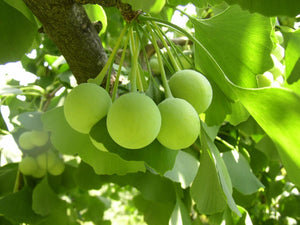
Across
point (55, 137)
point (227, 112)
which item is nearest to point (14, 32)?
point (55, 137)

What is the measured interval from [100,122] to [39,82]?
113cm

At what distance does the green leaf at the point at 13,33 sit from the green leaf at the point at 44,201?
2.02 feet

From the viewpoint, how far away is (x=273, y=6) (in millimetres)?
380

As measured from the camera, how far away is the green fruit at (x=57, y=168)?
48.1 inches

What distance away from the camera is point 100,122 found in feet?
1.77

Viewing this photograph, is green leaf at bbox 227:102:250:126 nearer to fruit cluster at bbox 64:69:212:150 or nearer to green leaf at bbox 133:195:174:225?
fruit cluster at bbox 64:69:212:150

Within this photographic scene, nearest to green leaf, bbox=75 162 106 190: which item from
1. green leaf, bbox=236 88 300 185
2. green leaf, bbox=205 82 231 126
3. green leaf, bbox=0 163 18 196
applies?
green leaf, bbox=0 163 18 196

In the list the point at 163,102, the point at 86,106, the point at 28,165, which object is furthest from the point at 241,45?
the point at 28,165

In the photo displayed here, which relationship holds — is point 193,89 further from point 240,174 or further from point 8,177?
point 8,177

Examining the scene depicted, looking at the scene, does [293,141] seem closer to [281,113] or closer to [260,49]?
[281,113]

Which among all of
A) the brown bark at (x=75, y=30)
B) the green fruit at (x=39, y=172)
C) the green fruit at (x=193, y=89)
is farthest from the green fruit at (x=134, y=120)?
the green fruit at (x=39, y=172)

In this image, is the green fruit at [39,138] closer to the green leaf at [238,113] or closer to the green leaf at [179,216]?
the green leaf at [179,216]

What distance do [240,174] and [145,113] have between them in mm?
611

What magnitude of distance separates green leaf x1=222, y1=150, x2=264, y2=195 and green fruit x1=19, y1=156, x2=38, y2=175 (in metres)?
0.74
